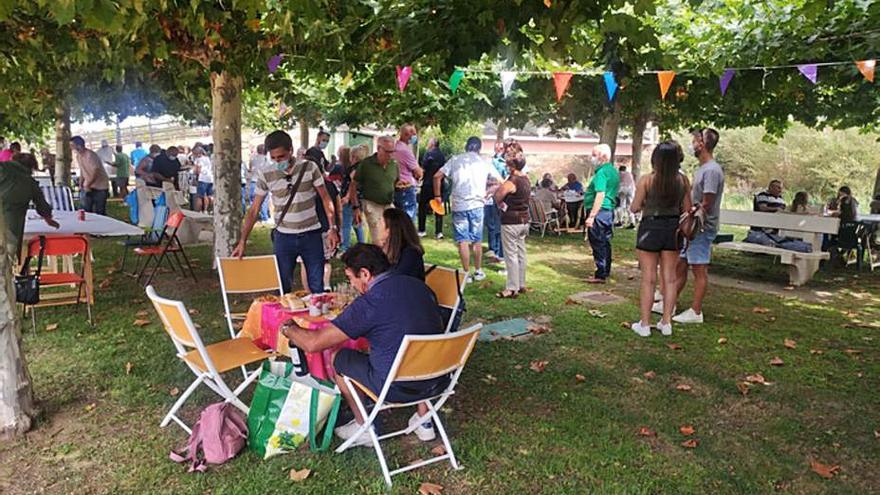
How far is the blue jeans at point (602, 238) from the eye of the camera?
27.6 feet

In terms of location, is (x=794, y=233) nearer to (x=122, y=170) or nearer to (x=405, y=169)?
(x=405, y=169)

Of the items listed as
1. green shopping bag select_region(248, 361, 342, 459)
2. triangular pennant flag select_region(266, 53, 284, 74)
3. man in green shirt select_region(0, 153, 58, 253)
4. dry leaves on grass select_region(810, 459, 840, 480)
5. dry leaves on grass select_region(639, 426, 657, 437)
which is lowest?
dry leaves on grass select_region(810, 459, 840, 480)

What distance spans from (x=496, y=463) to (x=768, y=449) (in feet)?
5.68

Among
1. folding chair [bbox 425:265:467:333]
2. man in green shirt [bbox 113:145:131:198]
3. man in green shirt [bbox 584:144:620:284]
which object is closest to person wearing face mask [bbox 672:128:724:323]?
man in green shirt [bbox 584:144:620:284]

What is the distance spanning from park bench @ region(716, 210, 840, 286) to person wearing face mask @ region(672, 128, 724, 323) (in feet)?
10.8

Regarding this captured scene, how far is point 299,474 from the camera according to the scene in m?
3.33

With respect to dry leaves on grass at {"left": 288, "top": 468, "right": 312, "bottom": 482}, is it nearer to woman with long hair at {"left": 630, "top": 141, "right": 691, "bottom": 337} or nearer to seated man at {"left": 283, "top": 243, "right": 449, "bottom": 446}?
seated man at {"left": 283, "top": 243, "right": 449, "bottom": 446}

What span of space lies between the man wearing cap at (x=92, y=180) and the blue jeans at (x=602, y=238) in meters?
8.84

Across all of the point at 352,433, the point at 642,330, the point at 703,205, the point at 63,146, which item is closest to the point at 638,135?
the point at 703,205

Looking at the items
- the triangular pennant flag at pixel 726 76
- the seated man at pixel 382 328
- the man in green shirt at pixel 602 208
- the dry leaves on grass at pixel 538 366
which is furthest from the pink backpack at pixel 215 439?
the triangular pennant flag at pixel 726 76

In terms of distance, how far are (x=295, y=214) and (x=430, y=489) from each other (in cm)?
287

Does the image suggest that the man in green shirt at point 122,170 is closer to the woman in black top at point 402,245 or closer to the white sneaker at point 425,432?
the woman in black top at point 402,245

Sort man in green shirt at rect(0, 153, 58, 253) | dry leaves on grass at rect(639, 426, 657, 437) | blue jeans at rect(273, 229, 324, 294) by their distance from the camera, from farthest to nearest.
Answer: man in green shirt at rect(0, 153, 58, 253), blue jeans at rect(273, 229, 324, 294), dry leaves on grass at rect(639, 426, 657, 437)

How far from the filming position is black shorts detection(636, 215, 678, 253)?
228 inches
